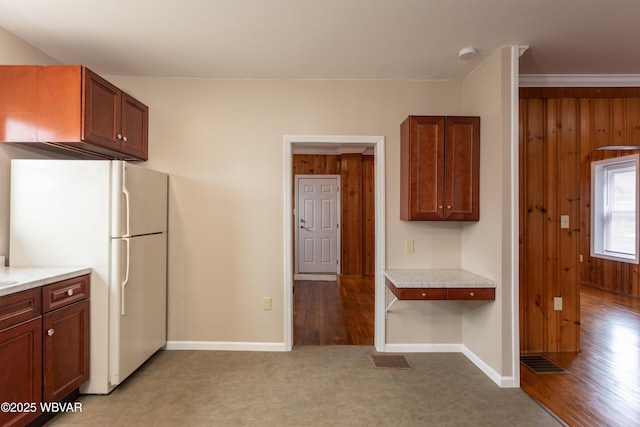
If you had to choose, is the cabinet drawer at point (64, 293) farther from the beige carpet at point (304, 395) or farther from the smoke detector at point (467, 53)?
the smoke detector at point (467, 53)

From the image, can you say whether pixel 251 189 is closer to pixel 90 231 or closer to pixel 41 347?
pixel 90 231

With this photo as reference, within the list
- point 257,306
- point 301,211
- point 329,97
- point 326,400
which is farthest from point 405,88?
point 301,211

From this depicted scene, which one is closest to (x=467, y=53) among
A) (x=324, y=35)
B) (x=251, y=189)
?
(x=324, y=35)

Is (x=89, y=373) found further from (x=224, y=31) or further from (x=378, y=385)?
(x=224, y=31)

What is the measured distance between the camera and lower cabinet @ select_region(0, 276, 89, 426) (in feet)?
5.88

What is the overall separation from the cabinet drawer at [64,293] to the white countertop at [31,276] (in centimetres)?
4

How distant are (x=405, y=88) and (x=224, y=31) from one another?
1733 millimetres

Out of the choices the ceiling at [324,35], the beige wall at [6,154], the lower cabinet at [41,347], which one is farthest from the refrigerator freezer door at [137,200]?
the ceiling at [324,35]

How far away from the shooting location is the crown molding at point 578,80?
3170 mm

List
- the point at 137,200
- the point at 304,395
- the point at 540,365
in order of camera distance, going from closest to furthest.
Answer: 1. the point at 304,395
2. the point at 137,200
3. the point at 540,365

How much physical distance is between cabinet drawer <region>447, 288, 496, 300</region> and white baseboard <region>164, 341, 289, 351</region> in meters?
1.60

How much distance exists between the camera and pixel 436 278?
2.83 metres

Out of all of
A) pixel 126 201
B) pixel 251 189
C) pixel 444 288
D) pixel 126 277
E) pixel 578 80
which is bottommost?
pixel 444 288

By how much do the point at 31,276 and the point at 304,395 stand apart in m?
1.90
